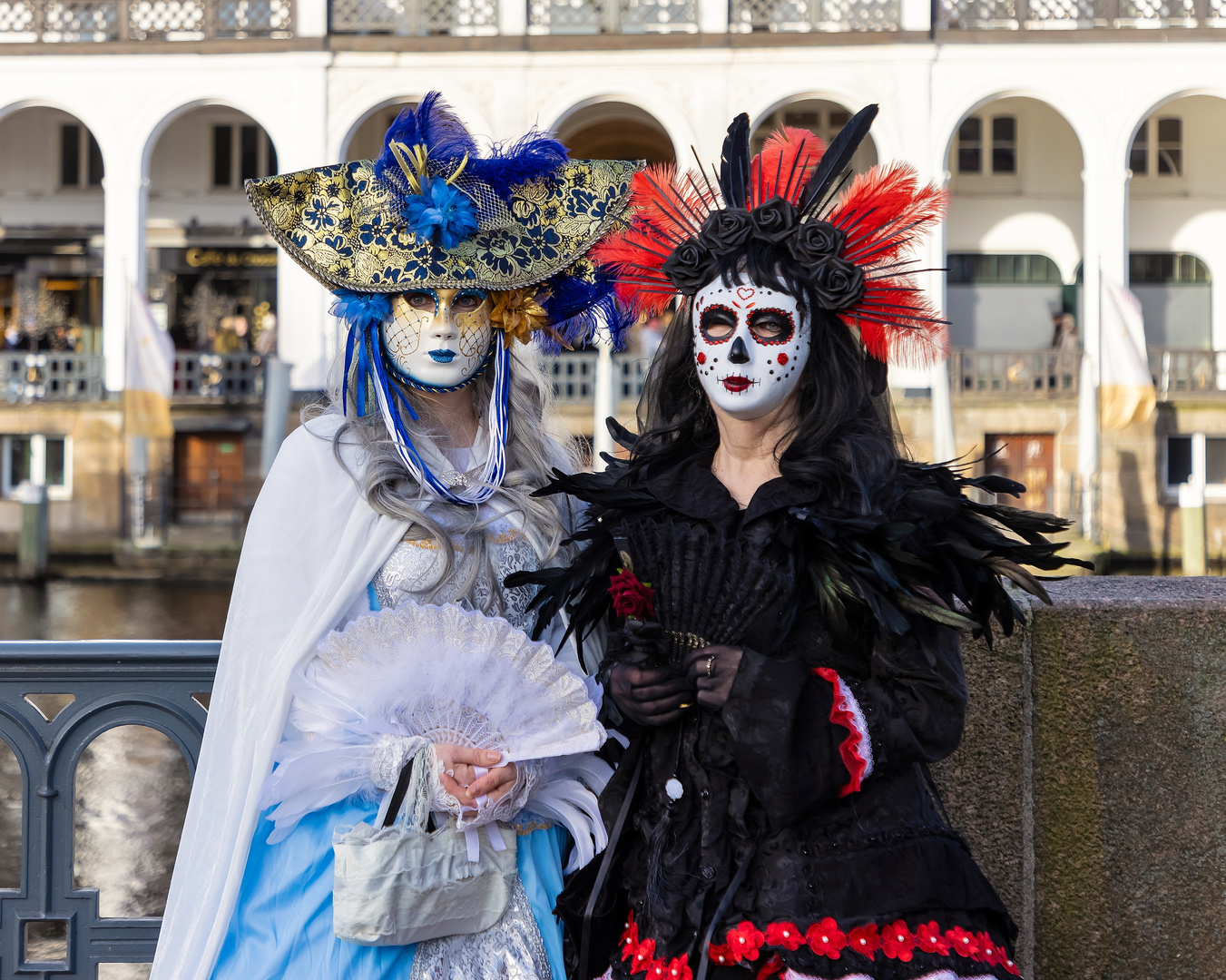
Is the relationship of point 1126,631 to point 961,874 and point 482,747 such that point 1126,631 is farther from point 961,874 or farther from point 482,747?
point 482,747

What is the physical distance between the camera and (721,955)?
2.00 metres

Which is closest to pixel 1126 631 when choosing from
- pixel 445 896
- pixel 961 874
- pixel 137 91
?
pixel 961 874

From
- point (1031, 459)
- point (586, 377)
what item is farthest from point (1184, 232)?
point (586, 377)

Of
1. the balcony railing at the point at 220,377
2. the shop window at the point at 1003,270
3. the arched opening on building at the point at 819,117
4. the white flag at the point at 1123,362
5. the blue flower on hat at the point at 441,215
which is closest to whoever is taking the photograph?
the blue flower on hat at the point at 441,215

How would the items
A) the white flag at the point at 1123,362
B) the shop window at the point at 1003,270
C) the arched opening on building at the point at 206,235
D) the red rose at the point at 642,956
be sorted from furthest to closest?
the arched opening on building at the point at 206,235 < the shop window at the point at 1003,270 < the white flag at the point at 1123,362 < the red rose at the point at 642,956

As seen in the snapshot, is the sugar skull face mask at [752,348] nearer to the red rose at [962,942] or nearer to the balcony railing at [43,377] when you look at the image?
the red rose at [962,942]

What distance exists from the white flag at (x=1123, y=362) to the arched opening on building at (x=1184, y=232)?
4703 millimetres

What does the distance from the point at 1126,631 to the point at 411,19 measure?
806 inches

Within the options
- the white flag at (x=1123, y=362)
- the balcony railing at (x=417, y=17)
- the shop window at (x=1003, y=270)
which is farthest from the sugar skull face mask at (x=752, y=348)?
the shop window at (x=1003, y=270)

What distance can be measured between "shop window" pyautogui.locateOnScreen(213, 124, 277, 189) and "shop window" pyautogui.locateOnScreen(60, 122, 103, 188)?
7.51 feet

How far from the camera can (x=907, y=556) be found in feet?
6.61

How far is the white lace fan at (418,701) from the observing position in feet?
7.63

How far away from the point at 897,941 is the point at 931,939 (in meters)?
0.05

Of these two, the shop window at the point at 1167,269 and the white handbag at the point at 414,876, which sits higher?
the shop window at the point at 1167,269
